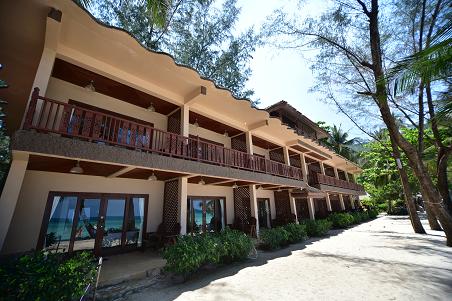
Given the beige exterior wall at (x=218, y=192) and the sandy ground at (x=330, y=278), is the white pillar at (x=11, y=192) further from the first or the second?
the beige exterior wall at (x=218, y=192)

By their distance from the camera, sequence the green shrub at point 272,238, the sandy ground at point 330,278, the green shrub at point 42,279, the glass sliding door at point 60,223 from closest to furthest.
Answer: the green shrub at point 42,279 < the sandy ground at point 330,278 < the glass sliding door at point 60,223 < the green shrub at point 272,238

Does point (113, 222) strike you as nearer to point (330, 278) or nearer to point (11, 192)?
point (11, 192)

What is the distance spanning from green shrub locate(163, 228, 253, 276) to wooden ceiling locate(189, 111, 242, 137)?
5651mm

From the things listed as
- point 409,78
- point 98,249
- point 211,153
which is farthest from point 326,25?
point 98,249

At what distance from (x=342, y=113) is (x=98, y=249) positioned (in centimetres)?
1714

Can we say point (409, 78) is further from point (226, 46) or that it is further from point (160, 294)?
point (226, 46)

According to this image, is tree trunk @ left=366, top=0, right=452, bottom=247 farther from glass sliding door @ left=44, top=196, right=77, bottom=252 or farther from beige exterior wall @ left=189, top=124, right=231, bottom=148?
glass sliding door @ left=44, top=196, right=77, bottom=252

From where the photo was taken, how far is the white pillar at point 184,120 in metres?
8.97

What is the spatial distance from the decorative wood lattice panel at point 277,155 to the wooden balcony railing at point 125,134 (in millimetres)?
2507

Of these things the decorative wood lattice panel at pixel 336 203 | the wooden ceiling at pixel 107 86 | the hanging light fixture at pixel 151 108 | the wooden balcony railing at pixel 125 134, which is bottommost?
the decorative wood lattice panel at pixel 336 203

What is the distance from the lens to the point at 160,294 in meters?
5.17

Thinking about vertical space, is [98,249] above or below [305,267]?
above

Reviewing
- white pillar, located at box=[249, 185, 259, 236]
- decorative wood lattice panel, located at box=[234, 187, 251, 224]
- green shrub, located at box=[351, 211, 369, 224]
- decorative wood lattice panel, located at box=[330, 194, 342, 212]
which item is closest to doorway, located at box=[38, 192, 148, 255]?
decorative wood lattice panel, located at box=[234, 187, 251, 224]

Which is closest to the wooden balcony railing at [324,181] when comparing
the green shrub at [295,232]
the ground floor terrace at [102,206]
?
the green shrub at [295,232]
